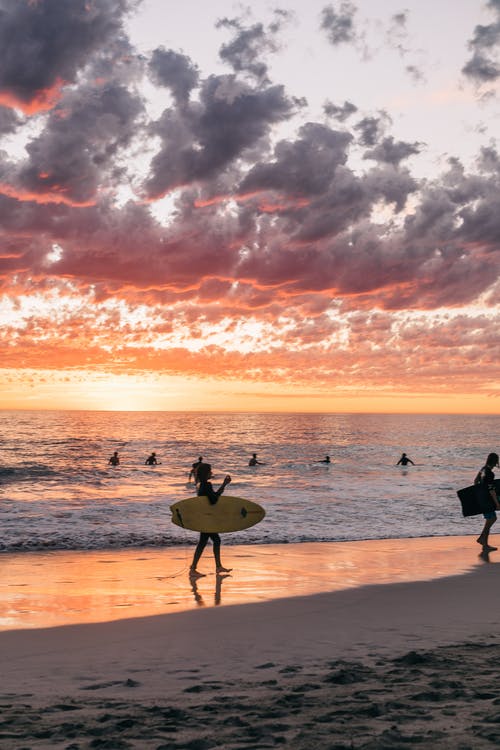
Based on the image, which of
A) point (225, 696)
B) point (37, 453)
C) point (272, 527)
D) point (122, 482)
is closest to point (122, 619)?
point (225, 696)

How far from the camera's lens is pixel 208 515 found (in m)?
13.5

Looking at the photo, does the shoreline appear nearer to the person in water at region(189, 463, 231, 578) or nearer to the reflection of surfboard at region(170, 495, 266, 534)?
the person in water at region(189, 463, 231, 578)

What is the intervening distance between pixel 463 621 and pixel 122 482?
102 ft

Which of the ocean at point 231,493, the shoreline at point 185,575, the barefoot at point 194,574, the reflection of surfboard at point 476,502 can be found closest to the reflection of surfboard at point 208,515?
the barefoot at point 194,574

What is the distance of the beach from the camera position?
16.2ft

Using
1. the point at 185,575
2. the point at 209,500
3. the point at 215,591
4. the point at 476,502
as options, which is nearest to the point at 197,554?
the point at 185,575

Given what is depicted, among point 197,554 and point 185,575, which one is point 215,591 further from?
point 185,575

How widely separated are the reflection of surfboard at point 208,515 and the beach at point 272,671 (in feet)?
3.69

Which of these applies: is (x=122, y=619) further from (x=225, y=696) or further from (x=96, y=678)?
(x=225, y=696)

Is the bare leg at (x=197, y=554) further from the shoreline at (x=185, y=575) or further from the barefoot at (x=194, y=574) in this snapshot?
the shoreline at (x=185, y=575)

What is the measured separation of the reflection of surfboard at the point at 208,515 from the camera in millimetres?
13422

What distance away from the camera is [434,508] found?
2709cm

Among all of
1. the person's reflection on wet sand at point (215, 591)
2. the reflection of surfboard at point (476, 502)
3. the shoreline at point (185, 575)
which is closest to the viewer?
the shoreline at point (185, 575)

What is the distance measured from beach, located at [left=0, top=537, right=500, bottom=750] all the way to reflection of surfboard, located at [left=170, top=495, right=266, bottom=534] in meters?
1.13
